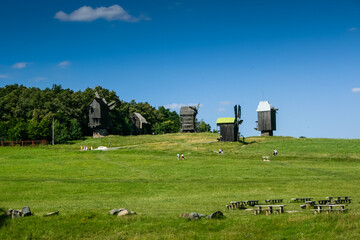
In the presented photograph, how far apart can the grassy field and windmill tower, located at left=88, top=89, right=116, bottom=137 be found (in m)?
35.1

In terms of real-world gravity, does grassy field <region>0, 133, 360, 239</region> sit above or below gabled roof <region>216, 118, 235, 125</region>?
below

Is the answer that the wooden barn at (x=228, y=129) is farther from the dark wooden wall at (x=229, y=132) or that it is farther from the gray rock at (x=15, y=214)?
the gray rock at (x=15, y=214)

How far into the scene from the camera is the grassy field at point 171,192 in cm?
1820

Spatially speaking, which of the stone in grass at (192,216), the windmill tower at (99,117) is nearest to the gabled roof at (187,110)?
the windmill tower at (99,117)

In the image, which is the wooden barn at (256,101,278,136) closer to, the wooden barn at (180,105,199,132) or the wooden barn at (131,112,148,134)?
the wooden barn at (180,105,199,132)

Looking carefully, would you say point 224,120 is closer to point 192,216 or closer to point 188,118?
point 188,118

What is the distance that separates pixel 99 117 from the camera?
108m

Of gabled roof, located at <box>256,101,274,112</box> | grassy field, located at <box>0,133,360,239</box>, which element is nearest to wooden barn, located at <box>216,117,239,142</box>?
grassy field, located at <box>0,133,360,239</box>

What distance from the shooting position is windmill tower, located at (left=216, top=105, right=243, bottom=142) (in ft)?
294

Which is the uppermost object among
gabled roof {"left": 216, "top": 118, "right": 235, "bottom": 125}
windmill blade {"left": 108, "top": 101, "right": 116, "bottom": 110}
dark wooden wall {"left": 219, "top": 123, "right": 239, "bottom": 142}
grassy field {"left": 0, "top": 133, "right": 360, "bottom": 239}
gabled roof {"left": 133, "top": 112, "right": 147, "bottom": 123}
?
windmill blade {"left": 108, "top": 101, "right": 116, "bottom": 110}

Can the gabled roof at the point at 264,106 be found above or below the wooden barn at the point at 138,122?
above

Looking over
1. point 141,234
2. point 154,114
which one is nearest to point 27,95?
point 154,114

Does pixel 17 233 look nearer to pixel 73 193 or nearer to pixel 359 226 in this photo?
pixel 73 193

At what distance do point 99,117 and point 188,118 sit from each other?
29.8 m
